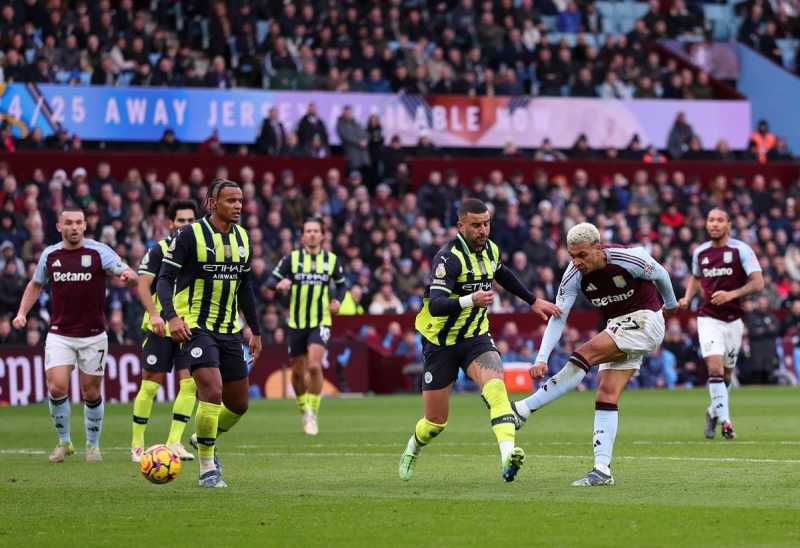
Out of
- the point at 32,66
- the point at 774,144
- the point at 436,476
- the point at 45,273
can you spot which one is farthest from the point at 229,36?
the point at 436,476

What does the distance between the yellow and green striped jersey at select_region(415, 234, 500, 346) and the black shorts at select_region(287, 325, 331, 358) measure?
7.77 metres

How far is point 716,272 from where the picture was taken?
19219 millimetres

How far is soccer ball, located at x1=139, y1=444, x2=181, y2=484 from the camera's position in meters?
12.6

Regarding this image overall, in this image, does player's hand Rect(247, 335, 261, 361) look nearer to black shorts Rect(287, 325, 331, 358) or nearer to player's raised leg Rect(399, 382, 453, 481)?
player's raised leg Rect(399, 382, 453, 481)

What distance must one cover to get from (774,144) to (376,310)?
48.8 feet

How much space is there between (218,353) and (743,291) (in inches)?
314

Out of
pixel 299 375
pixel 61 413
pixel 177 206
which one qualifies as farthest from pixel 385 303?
pixel 61 413

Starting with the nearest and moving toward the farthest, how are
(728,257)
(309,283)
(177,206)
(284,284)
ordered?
1. (177,206)
2. (728,257)
3. (284,284)
4. (309,283)

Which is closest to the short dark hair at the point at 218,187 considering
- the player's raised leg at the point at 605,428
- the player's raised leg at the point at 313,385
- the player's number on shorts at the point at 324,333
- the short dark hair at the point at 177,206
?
the short dark hair at the point at 177,206

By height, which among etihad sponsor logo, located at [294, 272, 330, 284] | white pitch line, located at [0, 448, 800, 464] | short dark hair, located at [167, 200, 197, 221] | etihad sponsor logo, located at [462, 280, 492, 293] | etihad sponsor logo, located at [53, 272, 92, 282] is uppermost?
short dark hair, located at [167, 200, 197, 221]

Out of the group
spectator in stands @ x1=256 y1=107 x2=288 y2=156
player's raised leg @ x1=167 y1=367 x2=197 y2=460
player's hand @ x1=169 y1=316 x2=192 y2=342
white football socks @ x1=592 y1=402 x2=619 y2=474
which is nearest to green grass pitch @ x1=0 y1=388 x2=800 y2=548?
white football socks @ x1=592 y1=402 x2=619 y2=474

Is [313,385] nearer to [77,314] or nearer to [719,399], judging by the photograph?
[77,314]

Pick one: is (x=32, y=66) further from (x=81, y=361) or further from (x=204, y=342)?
(x=204, y=342)

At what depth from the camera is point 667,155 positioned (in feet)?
138
